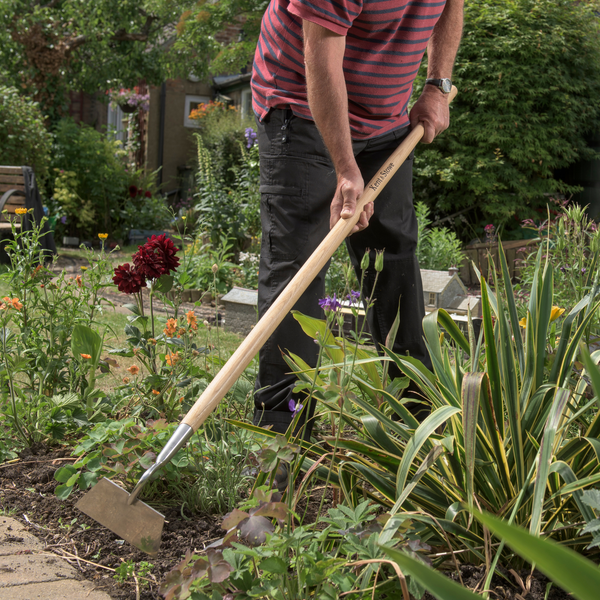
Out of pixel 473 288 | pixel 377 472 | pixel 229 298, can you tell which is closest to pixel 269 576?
pixel 377 472

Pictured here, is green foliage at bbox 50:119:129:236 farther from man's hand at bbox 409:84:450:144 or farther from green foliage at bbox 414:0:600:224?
man's hand at bbox 409:84:450:144

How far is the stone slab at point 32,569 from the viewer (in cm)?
138

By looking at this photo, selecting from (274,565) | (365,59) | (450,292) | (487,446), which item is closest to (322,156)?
(365,59)

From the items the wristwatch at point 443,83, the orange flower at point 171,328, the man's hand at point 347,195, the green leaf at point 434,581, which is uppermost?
the wristwatch at point 443,83

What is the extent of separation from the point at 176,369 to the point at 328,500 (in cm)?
64

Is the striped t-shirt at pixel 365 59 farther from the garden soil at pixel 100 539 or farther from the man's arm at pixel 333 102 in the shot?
the garden soil at pixel 100 539

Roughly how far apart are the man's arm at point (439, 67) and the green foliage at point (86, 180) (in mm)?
7230

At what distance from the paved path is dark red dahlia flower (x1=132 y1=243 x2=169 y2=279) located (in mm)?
833

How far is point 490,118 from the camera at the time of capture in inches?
254

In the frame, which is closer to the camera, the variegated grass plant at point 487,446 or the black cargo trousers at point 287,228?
the variegated grass plant at point 487,446

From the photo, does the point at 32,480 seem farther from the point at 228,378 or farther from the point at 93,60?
the point at 93,60

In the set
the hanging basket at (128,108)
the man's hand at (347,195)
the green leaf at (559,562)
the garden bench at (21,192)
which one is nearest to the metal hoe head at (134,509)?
the man's hand at (347,195)

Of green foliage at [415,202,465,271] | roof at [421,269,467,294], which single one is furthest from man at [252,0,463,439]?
green foliage at [415,202,465,271]

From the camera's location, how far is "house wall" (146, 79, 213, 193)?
46.0ft
